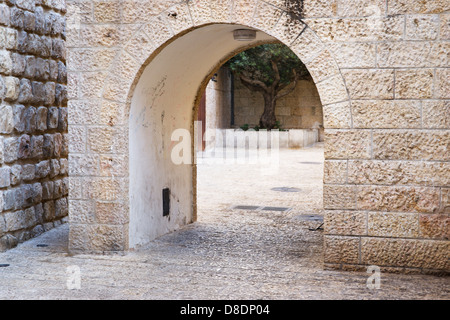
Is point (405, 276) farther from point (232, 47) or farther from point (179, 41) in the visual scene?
point (232, 47)

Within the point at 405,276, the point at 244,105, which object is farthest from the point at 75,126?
the point at 244,105

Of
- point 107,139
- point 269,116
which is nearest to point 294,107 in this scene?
point 269,116

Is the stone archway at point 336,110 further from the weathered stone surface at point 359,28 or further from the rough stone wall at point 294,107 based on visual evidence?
the rough stone wall at point 294,107

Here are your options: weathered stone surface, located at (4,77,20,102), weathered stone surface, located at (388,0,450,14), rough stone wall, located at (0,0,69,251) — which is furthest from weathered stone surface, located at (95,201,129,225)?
weathered stone surface, located at (388,0,450,14)

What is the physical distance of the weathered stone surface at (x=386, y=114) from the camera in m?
4.96

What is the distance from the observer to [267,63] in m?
21.8

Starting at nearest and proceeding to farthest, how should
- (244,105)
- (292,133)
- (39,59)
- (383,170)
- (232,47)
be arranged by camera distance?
(383,170), (39,59), (232,47), (292,133), (244,105)

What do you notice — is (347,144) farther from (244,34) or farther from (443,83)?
(244,34)

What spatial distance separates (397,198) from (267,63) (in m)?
17.2

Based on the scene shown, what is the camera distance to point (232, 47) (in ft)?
23.8

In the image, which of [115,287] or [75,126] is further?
[75,126]

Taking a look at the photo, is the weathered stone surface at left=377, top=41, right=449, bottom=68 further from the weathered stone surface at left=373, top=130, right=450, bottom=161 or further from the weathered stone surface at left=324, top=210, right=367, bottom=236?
the weathered stone surface at left=324, top=210, right=367, bottom=236

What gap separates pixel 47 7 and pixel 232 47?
2.17m

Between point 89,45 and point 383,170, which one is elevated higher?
point 89,45
